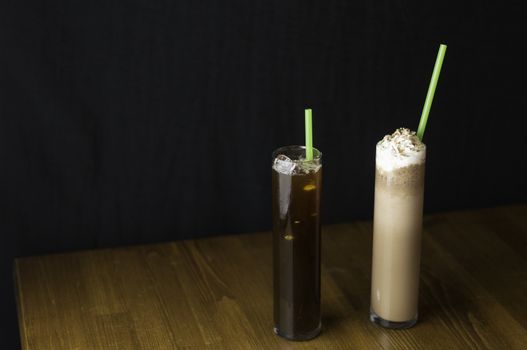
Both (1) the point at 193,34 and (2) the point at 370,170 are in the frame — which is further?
(2) the point at 370,170

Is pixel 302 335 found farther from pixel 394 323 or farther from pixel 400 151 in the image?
pixel 400 151

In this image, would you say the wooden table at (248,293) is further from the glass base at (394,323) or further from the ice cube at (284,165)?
the ice cube at (284,165)

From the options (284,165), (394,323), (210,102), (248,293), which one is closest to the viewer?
(284,165)

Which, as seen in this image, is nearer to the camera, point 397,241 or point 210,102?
point 397,241

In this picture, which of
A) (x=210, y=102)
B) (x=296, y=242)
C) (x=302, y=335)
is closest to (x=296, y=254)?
(x=296, y=242)

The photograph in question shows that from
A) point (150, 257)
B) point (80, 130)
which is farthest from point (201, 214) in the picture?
point (80, 130)

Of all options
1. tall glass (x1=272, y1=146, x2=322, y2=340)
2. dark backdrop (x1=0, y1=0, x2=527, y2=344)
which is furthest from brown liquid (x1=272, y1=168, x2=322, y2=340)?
dark backdrop (x1=0, y1=0, x2=527, y2=344)

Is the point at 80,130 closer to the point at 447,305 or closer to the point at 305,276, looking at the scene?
the point at 305,276
